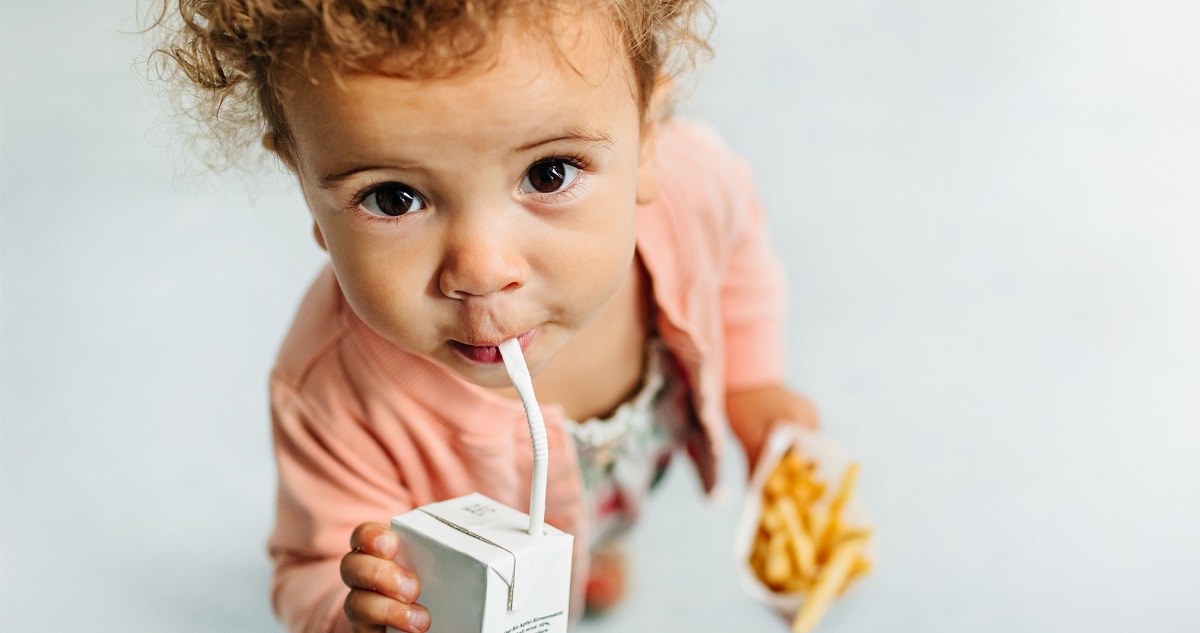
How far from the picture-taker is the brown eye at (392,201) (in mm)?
593

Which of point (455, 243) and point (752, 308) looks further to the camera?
point (752, 308)

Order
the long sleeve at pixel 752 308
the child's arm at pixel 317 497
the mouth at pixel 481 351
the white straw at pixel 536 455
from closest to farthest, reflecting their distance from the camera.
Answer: the white straw at pixel 536 455 → the mouth at pixel 481 351 → the child's arm at pixel 317 497 → the long sleeve at pixel 752 308

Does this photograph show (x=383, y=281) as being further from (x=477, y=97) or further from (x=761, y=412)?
(x=761, y=412)

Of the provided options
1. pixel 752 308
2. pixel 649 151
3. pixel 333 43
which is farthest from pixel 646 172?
pixel 752 308

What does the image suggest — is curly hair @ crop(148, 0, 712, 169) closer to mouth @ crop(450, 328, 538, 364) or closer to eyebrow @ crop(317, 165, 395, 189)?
eyebrow @ crop(317, 165, 395, 189)

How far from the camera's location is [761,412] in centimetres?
111

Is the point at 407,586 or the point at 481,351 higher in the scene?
the point at 481,351

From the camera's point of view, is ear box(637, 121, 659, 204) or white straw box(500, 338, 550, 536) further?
ear box(637, 121, 659, 204)

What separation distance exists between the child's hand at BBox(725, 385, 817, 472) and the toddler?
11cm

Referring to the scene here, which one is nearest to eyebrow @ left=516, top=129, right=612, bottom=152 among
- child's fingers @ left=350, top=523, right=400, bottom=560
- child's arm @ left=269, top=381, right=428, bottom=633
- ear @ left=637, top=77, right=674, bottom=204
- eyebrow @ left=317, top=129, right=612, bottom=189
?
eyebrow @ left=317, top=129, right=612, bottom=189

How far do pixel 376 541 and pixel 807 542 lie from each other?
1.36 ft

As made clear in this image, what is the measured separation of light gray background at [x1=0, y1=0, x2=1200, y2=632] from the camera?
1151mm

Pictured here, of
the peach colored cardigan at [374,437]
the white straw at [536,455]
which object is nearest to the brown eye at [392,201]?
the white straw at [536,455]

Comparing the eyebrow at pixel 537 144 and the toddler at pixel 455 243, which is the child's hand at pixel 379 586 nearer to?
the toddler at pixel 455 243
